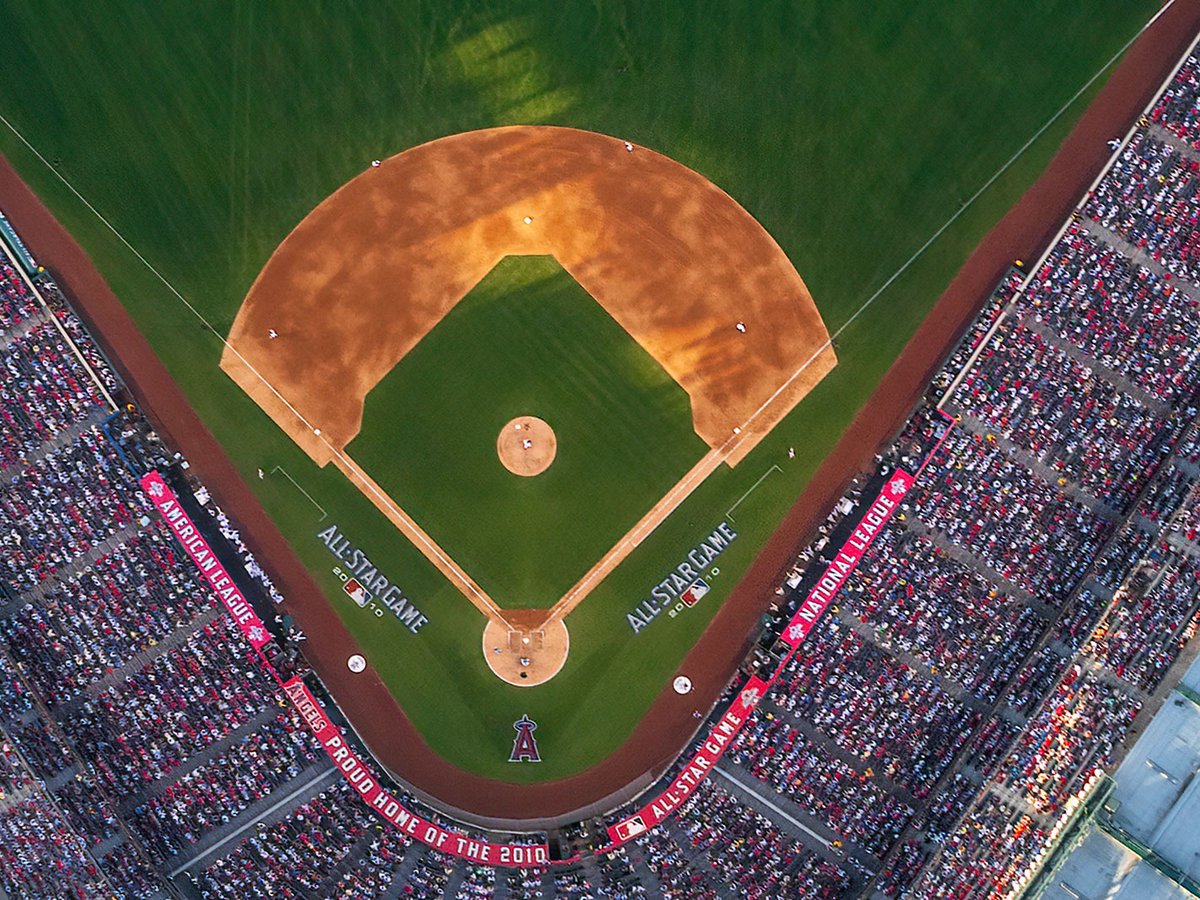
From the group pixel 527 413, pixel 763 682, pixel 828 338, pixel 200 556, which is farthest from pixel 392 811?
pixel 828 338

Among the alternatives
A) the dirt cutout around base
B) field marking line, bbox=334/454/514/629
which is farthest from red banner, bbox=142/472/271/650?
the dirt cutout around base

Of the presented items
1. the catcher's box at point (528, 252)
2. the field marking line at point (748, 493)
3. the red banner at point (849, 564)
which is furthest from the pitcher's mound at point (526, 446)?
the red banner at point (849, 564)

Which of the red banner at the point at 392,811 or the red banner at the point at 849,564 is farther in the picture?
the red banner at the point at 392,811

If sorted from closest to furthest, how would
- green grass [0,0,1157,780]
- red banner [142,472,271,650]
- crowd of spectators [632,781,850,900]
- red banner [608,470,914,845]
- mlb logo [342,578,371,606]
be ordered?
1. crowd of spectators [632,781,850,900]
2. red banner [608,470,914,845]
3. red banner [142,472,271,650]
4. green grass [0,0,1157,780]
5. mlb logo [342,578,371,606]

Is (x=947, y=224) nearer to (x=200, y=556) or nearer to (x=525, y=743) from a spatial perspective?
(x=525, y=743)

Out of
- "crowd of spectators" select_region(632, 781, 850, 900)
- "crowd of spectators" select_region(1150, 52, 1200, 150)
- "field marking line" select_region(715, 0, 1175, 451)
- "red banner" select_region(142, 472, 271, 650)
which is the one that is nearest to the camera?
"crowd of spectators" select_region(1150, 52, 1200, 150)

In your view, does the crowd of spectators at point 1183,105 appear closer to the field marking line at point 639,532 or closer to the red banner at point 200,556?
the field marking line at point 639,532

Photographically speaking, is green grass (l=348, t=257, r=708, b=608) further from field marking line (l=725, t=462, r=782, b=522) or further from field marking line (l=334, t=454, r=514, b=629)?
field marking line (l=725, t=462, r=782, b=522)
